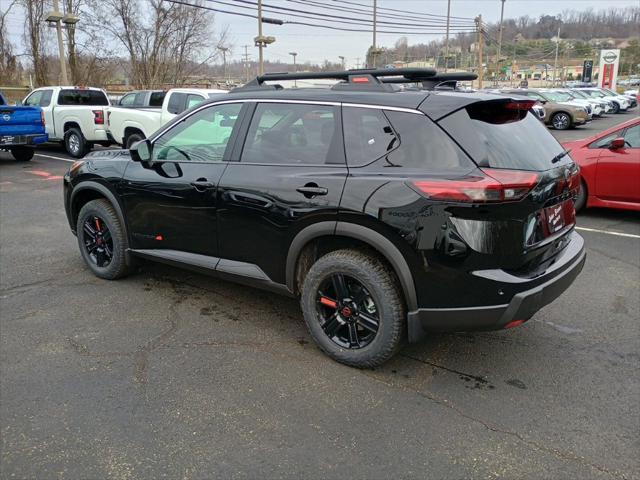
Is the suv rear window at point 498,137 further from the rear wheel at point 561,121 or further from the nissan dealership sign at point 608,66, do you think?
the nissan dealership sign at point 608,66

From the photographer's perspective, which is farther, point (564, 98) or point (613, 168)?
point (564, 98)

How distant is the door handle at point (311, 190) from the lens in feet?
11.2

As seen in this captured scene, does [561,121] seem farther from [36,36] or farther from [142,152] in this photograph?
[36,36]

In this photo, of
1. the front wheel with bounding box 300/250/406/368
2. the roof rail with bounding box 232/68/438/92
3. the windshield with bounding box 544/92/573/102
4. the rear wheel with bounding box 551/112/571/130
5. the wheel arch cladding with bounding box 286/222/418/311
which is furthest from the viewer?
the windshield with bounding box 544/92/573/102

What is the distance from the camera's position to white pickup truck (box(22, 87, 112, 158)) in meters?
14.2

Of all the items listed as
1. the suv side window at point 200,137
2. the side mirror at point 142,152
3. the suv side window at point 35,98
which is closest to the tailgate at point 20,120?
the suv side window at point 35,98

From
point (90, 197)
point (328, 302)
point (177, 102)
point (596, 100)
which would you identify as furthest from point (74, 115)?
point (596, 100)

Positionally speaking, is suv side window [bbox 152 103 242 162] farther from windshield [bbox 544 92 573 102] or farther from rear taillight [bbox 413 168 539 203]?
windshield [bbox 544 92 573 102]

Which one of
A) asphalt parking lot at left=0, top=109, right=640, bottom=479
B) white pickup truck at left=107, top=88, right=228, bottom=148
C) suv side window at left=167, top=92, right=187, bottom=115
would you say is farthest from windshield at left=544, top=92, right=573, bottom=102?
asphalt parking lot at left=0, top=109, right=640, bottom=479

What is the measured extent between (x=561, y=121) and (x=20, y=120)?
21.0m

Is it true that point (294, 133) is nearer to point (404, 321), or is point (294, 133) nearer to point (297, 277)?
point (297, 277)

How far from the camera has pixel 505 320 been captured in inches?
120

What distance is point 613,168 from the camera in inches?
294

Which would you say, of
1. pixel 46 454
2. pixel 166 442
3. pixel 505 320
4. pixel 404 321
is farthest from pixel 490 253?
pixel 46 454
